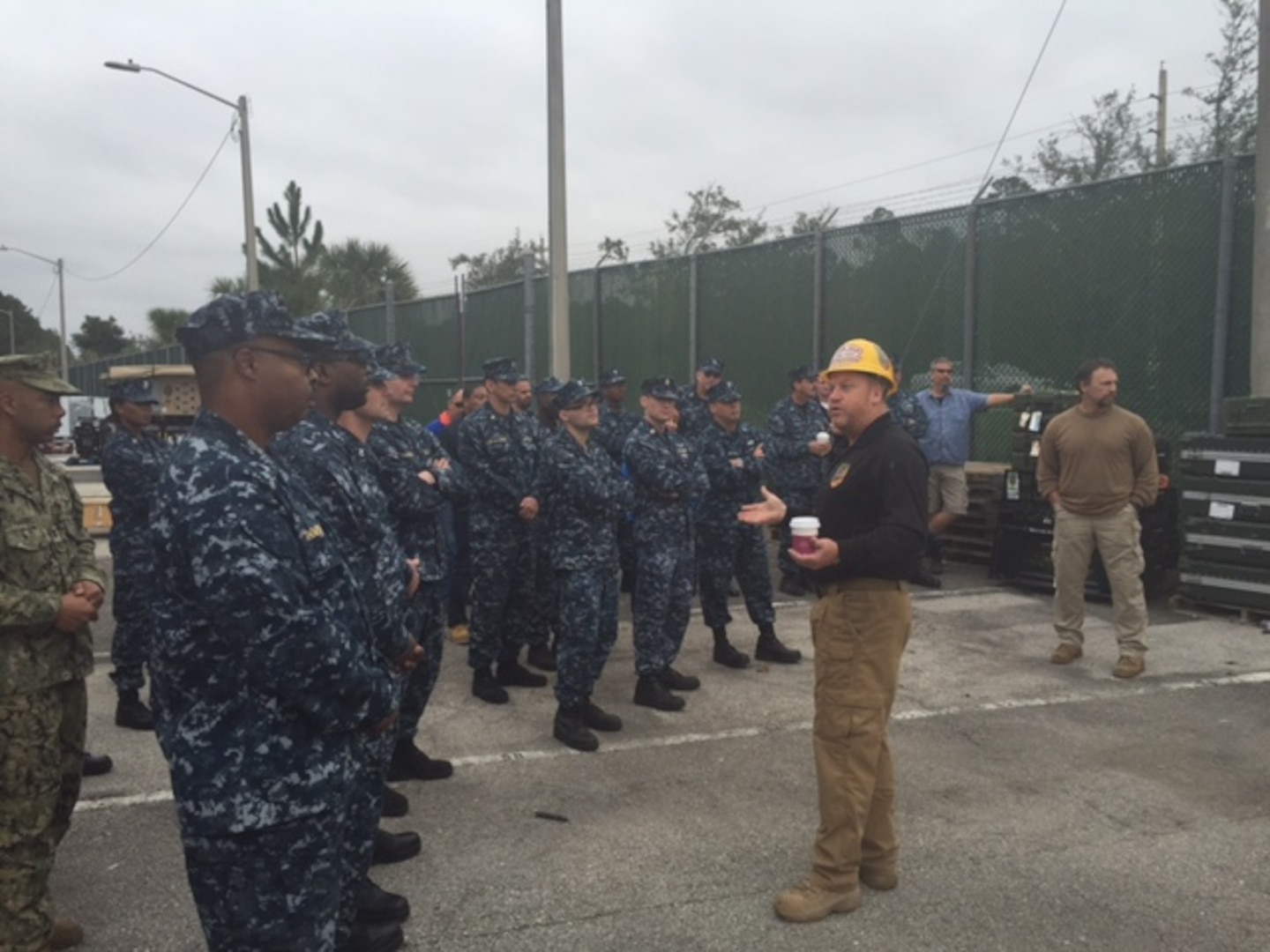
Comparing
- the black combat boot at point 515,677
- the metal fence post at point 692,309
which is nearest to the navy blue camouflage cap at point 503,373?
the black combat boot at point 515,677

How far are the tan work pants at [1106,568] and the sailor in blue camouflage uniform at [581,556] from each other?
122 inches

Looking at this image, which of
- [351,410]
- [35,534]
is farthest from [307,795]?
[351,410]

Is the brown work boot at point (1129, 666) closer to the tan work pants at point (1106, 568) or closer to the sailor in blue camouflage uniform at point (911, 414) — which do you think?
the tan work pants at point (1106, 568)

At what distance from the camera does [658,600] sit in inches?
221

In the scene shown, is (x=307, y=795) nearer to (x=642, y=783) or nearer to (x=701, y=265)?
(x=642, y=783)

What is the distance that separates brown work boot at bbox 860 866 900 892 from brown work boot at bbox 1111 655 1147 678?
331cm

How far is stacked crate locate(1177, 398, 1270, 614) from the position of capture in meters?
7.22

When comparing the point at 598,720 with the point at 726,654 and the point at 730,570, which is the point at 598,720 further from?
the point at 730,570

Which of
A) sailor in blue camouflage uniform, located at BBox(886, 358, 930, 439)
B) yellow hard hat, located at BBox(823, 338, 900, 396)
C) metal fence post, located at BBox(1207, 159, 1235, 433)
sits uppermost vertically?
metal fence post, located at BBox(1207, 159, 1235, 433)

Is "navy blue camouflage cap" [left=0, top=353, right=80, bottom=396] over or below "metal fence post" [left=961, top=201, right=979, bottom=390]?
below

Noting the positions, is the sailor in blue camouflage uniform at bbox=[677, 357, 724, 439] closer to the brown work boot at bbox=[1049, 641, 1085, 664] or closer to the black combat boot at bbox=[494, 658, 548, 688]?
the black combat boot at bbox=[494, 658, 548, 688]

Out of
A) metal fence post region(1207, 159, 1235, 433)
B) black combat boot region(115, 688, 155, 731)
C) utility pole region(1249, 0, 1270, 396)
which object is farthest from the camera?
metal fence post region(1207, 159, 1235, 433)

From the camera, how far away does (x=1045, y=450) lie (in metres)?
6.58

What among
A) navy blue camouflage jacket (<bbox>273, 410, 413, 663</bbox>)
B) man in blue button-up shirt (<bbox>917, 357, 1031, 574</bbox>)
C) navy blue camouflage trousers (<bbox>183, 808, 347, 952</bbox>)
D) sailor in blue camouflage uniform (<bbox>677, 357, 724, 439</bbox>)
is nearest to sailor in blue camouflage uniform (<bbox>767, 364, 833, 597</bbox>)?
sailor in blue camouflage uniform (<bbox>677, 357, 724, 439</bbox>)
